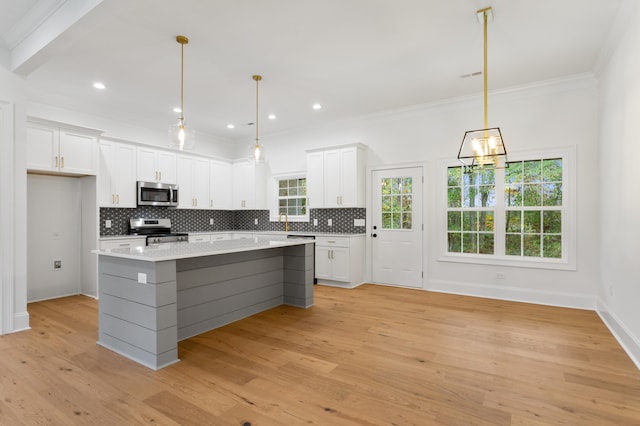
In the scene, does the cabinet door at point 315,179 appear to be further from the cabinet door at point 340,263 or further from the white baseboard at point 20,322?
the white baseboard at point 20,322

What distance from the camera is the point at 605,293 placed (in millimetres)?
3863

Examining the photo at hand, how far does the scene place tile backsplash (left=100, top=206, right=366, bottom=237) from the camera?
5.66 meters

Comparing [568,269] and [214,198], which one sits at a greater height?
[214,198]

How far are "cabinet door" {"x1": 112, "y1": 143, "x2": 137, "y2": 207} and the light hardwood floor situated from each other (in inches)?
81.8

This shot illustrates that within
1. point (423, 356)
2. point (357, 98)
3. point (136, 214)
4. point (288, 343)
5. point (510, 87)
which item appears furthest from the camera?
point (136, 214)

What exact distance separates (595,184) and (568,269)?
114 cm

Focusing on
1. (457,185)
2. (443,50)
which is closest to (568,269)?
(457,185)

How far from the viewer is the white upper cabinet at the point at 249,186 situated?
7.16 metres

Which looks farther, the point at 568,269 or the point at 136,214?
the point at 136,214

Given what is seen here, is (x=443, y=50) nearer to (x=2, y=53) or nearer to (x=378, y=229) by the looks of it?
(x=378, y=229)

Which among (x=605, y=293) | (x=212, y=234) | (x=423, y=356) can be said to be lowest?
(x=423, y=356)

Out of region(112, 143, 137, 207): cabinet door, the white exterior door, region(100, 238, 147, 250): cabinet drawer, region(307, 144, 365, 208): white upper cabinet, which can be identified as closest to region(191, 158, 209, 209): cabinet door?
region(112, 143, 137, 207): cabinet door

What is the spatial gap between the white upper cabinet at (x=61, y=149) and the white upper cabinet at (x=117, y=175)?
215 mm

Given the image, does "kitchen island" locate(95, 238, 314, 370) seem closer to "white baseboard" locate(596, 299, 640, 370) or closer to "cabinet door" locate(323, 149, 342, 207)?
"cabinet door" locate(323, 149, 342, 207)
